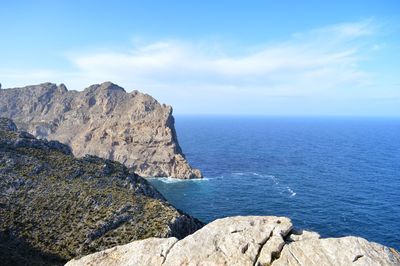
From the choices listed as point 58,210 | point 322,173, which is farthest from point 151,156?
point 58,210

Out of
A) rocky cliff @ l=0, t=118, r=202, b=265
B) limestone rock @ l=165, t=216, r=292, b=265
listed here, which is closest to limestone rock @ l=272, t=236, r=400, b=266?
limestone rock @ l=165, t=216, r=292, b=265

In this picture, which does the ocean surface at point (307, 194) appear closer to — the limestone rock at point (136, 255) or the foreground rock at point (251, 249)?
the foreground rock at point (251, 249)

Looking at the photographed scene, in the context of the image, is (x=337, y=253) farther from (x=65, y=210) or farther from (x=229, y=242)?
(x=65, y=210)

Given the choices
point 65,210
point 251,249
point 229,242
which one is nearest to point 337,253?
point 251,249

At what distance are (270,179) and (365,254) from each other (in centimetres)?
13308

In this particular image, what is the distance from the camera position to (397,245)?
8900cm

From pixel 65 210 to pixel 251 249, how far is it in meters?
49.1

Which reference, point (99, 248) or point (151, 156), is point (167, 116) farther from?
point (99, 248)

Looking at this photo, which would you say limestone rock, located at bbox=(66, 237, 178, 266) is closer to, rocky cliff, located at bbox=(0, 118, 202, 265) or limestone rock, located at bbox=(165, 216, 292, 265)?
limestone rock, located at bbox=(165, 216, 292, 265)

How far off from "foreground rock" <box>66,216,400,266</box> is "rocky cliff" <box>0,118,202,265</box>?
30025mm

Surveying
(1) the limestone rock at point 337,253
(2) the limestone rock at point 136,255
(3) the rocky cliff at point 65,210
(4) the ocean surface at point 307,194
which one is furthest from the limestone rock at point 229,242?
(4) the ocean surface at point 307,194

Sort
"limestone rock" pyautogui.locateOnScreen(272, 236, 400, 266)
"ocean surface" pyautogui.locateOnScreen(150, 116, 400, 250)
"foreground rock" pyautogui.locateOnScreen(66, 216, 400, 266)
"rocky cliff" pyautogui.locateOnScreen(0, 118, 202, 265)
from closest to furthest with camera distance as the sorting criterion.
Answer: "limestone rock" pyautogui.locateOnScreen(272, 236, 400, 266), "foreground rock" pyautogui.locateOnScreen(66, 216, 400, 266), "rocky cliff" pyautogui.locateOnScreen(0, 118, 202, 265), "ocean surface" pyautogui.locateOnScreen(150, 116, 400, 250)

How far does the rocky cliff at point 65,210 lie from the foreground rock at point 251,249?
3003 centimetres

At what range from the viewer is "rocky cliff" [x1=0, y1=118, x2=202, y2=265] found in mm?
57875
